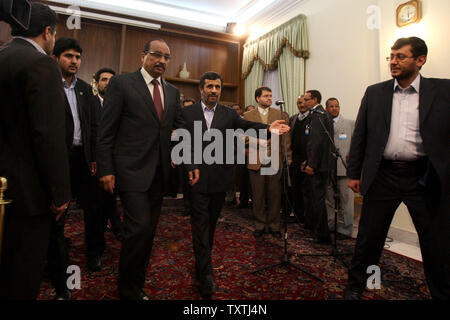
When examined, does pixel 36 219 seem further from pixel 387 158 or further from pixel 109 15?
pixel 109 15

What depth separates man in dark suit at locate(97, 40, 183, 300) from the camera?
5.20 feet

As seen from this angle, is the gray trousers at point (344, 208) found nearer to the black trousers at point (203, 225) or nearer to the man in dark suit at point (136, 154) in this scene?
the black trousers at point (203, 225)

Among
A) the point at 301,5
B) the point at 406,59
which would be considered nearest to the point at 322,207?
the point at 406,59

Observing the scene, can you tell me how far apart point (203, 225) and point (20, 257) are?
1108 millimetres

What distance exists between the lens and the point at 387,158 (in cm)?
179

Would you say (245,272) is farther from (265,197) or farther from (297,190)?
(297,190)

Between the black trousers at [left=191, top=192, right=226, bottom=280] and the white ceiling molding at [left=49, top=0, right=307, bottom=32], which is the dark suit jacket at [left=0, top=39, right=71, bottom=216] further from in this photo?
the white ceiling molding at [left=49, top=0, right=307, bottom=32]

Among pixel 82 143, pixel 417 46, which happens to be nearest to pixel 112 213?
pixel 82 143

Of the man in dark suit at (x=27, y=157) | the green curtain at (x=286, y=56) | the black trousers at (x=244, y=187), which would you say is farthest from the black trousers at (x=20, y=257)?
the green curtain at (x=286, y=56)

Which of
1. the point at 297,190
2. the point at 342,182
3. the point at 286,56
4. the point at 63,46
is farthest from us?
the point at 286,56

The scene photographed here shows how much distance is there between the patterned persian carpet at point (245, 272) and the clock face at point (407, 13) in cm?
262

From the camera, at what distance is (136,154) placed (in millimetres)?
1643
